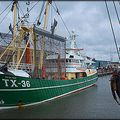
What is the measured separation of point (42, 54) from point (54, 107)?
678cm

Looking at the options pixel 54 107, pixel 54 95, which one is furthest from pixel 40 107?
pixel 54 95

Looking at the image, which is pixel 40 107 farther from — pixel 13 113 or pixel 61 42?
pixel 61 42

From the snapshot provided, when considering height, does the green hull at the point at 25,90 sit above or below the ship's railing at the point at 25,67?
below

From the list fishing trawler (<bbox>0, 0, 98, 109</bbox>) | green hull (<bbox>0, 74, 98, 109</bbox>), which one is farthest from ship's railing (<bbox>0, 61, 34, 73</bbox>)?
green hull (<bbox>0, 74, 98, 109</bbox>)

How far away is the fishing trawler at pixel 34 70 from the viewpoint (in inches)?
925

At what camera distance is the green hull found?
75.0ft

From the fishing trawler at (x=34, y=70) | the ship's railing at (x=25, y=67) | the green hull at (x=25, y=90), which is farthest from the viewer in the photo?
the ship's railing at (x=25, y=67)

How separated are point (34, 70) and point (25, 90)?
4.98 m

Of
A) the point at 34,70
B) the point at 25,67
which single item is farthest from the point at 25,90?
the point at 25,67

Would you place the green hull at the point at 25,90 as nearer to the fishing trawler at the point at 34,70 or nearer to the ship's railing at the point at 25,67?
the fishing trawler at the point at 34,70

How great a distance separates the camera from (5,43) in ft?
126

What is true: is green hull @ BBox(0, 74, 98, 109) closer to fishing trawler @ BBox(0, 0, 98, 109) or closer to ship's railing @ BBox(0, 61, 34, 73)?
fishing trawler @ BBox(0, 0, 98, 109)

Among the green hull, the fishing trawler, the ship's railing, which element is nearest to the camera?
the green hull

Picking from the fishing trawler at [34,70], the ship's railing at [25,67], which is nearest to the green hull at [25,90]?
the fishing trawler at [34,70]
